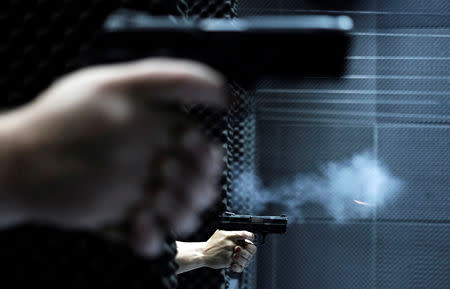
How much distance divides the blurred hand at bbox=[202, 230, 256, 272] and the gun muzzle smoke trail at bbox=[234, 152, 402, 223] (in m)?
0.94

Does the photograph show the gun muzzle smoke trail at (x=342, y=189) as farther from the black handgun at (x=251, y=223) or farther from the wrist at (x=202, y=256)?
the wrist at (x=202, y=256)

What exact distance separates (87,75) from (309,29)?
23cm

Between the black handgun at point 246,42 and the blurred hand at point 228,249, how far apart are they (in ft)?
3.94

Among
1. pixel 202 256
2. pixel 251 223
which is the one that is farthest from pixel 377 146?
pixel 202 256

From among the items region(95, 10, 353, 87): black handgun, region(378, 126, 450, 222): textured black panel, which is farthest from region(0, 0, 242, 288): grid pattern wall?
region(378, 126, 450, 222): textured black panel

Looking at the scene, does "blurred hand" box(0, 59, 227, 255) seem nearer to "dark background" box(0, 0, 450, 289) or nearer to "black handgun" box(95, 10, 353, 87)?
"black handgun" box(95, 10, 353, 87)

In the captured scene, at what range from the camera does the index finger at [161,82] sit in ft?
0.85

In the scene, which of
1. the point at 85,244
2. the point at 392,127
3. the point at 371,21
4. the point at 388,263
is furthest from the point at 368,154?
the point at 85,244

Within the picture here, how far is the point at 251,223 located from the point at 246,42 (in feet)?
4.26

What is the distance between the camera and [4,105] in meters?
0.56

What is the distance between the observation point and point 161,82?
26 centimetres

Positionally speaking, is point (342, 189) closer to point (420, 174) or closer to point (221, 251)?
point (420, 174)

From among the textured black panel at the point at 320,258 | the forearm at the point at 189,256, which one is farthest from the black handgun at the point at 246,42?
the textured black panel at the point at 320,258

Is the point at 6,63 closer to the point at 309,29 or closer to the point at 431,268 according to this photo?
the point at 309,29
